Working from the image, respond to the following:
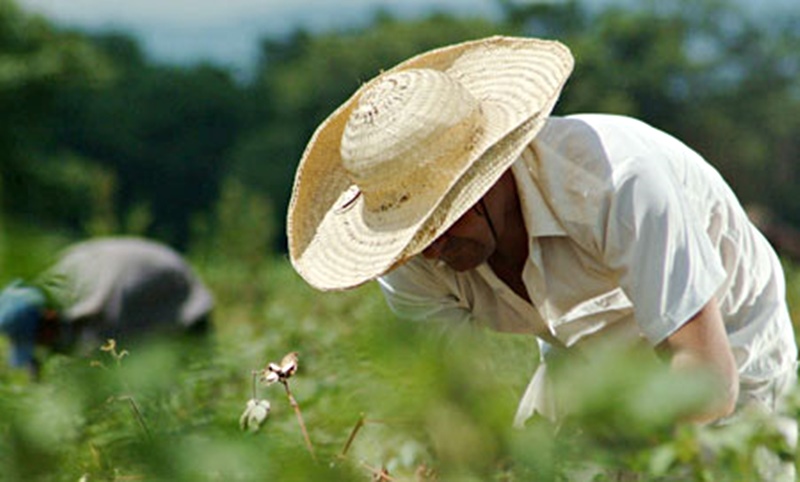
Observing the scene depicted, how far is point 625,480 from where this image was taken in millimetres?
1630

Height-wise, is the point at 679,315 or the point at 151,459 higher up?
the point at 151,459

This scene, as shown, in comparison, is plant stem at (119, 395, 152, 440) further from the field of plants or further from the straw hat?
the straw hat

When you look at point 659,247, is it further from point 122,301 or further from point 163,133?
point 163,133

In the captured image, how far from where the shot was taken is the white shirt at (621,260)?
7.28 ft

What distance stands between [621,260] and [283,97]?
50705 millimetres

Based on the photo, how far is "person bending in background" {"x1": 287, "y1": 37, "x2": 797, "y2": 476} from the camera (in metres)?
2.22

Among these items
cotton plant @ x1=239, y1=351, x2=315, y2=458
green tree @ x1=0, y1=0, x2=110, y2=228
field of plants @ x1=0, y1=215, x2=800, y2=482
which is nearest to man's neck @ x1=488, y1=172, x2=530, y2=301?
cotton plant @ x1=239, y1=351, x2=315, y2=458

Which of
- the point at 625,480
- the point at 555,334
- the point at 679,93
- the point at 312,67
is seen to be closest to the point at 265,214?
the point at 555,334

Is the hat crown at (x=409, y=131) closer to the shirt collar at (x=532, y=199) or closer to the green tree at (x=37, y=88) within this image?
the shirt collar at (x=532, y=199)

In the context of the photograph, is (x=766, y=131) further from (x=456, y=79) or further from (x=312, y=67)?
(x=456, y=79)

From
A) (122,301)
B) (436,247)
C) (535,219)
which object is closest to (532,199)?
(535,219)

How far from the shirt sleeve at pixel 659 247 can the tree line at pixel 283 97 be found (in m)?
37.0

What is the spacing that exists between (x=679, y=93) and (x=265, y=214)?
35869 millimetres

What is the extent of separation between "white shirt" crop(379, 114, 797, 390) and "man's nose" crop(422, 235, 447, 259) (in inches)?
5.8
